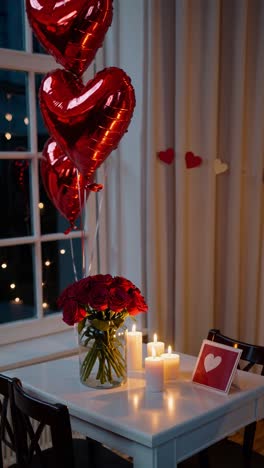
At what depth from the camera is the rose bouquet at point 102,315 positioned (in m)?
1.58

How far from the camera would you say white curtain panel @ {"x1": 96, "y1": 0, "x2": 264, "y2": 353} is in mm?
2455

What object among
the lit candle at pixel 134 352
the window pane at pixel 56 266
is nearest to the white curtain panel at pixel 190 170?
the window pane at pixel 56 266

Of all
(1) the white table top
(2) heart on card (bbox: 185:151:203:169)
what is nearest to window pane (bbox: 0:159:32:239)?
(2) heart on card (bbox: 185:151:203:169)

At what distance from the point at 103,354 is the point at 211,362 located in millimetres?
328

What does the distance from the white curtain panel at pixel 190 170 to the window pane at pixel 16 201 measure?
1.19 ft

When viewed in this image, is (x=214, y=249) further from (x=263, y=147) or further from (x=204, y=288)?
(x=263, y=147)

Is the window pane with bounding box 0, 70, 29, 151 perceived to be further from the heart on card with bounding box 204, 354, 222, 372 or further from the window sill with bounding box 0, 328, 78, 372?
the heart on card with bounding box 204, 354, 222, 372

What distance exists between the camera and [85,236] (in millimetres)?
2625

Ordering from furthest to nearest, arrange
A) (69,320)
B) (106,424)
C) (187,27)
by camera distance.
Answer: (187,27) → (69,320) → (106,424)

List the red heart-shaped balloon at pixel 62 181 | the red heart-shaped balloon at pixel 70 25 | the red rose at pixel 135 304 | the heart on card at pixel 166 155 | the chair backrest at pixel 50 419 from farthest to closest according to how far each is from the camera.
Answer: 1. the heart on card at pixel 166 155
2. the red heart-shaped balloon at pixel 62 181
3. the red heart-shaped balloon at pixel 70 25
4. the red rose at pixel 135 304
5. the chair backrest at pixel 50 419

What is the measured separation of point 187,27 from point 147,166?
2.12 feet

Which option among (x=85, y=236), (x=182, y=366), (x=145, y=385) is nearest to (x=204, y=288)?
(x=85, y=236)

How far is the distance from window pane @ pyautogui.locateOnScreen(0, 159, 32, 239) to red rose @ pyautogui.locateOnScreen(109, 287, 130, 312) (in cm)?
103

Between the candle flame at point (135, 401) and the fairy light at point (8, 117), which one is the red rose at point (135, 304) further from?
the fairy light at point (8, 117)
